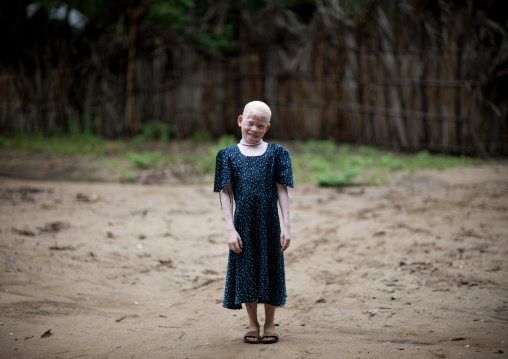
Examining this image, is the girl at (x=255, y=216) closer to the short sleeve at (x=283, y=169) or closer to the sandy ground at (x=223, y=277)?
the short sleeve at (x=283, y=169)

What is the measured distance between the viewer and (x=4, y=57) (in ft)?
36.5

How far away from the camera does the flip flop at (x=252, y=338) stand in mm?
2967

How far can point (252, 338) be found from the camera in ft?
9.76

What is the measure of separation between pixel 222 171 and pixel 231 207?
210mm

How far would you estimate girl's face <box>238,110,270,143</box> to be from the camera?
2.91m

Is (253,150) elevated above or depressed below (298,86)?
below

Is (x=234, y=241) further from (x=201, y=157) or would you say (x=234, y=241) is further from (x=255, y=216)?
(x=201, y=157)

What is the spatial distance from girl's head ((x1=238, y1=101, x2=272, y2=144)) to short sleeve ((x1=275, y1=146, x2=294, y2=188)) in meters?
0.17

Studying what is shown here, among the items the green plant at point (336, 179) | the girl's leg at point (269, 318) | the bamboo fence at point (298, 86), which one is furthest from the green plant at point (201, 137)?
the girl's leg at point (269, 318)

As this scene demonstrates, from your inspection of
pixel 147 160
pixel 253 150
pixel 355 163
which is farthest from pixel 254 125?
pixel 355 163

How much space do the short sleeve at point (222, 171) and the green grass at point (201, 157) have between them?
14.5ft

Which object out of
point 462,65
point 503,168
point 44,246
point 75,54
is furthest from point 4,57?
point 503,168

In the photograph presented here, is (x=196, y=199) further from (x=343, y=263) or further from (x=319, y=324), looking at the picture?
(x=319, y=324)

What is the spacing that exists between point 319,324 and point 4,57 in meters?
10.2
